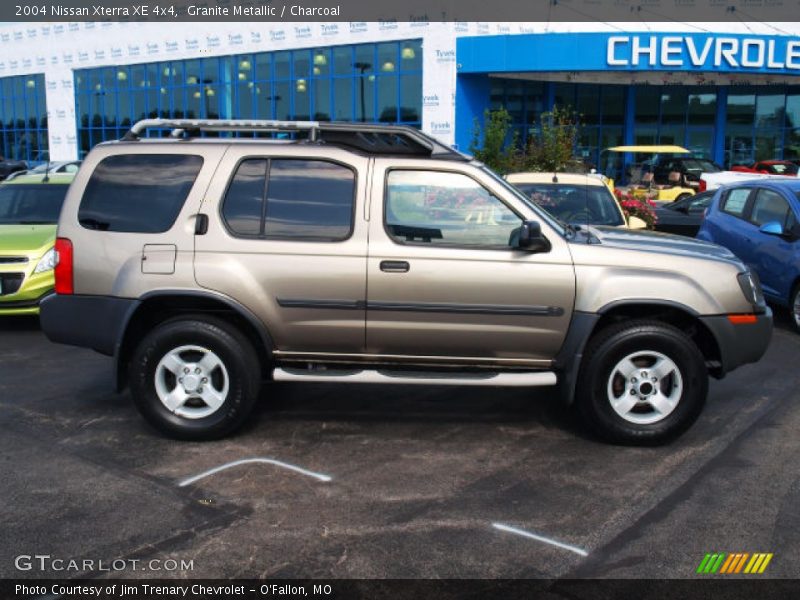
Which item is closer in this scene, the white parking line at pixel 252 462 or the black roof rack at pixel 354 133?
the white parking line at pixel 252 462

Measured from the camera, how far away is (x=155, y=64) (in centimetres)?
3584

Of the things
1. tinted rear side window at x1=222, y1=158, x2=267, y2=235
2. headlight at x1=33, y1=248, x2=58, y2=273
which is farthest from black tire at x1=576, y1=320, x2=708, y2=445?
headlight at x1=33, y1=248, x2=58, y2=273

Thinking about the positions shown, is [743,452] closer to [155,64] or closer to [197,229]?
[197,229]

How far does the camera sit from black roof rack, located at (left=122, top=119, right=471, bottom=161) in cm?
509

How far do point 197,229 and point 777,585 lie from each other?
3.74 metres

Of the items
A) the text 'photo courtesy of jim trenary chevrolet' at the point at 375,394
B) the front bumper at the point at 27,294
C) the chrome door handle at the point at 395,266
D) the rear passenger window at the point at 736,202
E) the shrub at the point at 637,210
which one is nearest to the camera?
the text 'photo courtesy of jim trenary chevrolet' at the point at 375,394

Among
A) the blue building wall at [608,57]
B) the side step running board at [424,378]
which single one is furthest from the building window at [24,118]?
the side step running board at [424,378]

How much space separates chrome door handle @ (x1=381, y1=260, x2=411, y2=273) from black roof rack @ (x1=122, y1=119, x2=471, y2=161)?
0.77m

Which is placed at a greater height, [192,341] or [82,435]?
[192,341]

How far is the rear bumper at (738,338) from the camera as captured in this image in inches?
195

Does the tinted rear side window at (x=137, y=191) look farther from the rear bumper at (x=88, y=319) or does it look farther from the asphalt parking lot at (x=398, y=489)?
the asphalt parking lot at (x=398, y=489)

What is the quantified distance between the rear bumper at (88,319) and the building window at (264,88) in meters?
25.4

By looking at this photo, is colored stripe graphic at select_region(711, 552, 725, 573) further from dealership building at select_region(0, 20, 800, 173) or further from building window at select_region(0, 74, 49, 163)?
building window at select_region(0, 74, 49, 163)
